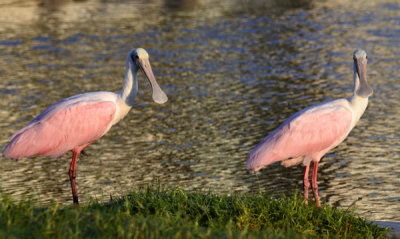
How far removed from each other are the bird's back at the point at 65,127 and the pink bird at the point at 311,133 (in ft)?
5.79

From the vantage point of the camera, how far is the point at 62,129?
9.03 m

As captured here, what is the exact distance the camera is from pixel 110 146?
41.5ft

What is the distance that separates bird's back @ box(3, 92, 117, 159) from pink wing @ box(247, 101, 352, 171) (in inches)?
69.6

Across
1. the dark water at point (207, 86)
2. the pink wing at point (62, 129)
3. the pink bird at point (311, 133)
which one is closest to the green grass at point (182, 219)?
the pink bird at point (311, 133)

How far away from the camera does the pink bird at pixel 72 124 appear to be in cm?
891

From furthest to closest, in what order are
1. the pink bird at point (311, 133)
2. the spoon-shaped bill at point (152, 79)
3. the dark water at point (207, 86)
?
the dark water at point (207, 86)
the spoon-shaped bill at point (152, 79)
the pink bird at point (311, 133)

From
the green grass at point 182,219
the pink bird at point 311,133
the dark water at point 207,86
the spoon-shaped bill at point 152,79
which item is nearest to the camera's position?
the green grass at point 182,219

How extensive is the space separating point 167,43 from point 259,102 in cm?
761

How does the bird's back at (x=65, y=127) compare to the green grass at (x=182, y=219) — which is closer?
the green grass at (x=182, y=219)

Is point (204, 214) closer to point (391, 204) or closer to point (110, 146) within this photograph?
point (391, 204)

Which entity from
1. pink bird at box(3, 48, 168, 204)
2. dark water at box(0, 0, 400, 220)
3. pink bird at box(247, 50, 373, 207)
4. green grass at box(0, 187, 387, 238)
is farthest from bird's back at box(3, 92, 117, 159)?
pink bird at box(247, 50, 373, 207)

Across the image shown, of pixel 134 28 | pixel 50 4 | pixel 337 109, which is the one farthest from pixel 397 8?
pixel 337 109

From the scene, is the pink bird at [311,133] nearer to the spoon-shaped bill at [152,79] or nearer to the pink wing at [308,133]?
the pink wing at [308,133]

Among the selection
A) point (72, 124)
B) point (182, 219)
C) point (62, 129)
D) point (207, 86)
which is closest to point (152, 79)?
point (72, 124)
